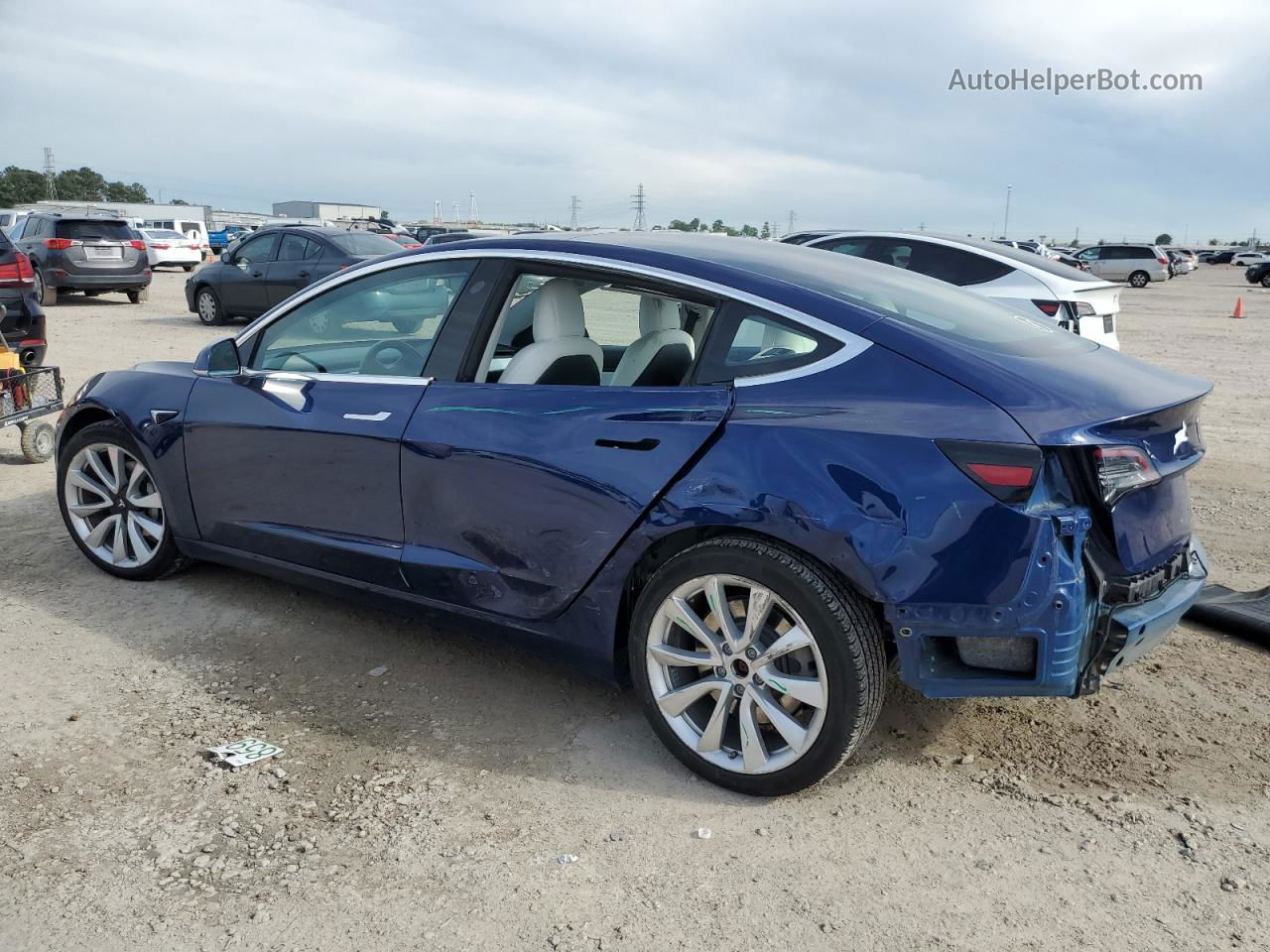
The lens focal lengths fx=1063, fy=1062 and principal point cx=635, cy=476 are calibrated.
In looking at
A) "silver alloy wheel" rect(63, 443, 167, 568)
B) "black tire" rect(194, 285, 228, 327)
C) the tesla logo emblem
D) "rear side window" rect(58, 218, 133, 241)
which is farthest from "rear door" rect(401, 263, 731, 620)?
"rear side window" rect(58, 218, 133, 241)

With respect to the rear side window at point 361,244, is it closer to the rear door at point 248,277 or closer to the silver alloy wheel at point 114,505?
the rear door at point 248,277

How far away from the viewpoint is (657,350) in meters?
3.62

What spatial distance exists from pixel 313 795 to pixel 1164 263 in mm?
46632

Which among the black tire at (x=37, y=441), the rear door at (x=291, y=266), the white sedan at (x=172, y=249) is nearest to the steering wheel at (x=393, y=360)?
the black tire at (x=37, y=441)

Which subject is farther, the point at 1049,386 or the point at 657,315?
the point at 657,315

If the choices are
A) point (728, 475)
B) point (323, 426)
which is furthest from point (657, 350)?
point (323, 426)

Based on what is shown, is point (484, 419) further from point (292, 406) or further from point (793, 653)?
point (793, 653)

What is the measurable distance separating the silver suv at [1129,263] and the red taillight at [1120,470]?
43556mm

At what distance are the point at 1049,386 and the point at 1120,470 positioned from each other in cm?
29

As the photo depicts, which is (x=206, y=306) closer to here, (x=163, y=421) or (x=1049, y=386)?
(x=163, y=421)

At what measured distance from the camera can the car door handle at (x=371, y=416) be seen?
146 inches

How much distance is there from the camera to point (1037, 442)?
269 cm

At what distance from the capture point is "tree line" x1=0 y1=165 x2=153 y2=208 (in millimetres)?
110938

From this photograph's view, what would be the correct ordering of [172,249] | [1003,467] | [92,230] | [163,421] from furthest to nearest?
1. [172,249]
2. [92,230]
3. [163,421]
4. [1003,467]
